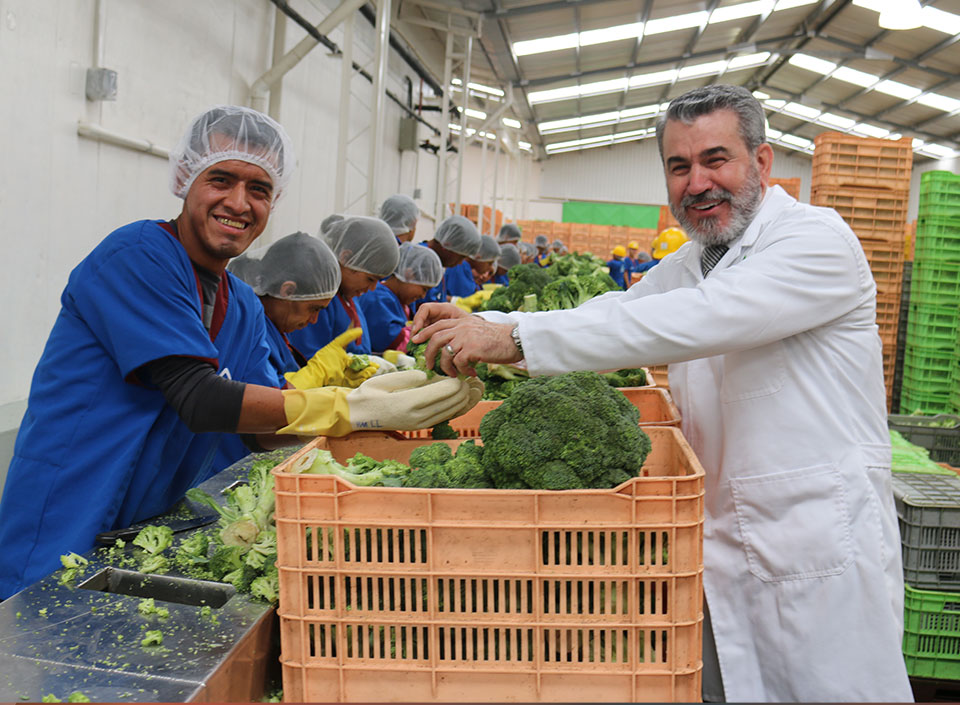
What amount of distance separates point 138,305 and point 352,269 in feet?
8.70

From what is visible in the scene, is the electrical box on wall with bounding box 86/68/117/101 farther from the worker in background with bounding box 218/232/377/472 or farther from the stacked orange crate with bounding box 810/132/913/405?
the stacked orange crate with bounding box 810/132/913/405

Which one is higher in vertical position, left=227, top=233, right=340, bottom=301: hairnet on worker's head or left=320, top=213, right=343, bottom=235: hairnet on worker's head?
left=320, top=213, right=343, bottom=235: hairnet on worker's head

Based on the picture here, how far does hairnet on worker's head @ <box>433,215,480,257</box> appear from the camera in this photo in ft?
24.5

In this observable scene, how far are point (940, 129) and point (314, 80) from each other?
17283 mm

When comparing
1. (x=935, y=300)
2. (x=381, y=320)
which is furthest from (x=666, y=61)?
(x=381, y=320)

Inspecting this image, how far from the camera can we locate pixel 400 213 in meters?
7.11

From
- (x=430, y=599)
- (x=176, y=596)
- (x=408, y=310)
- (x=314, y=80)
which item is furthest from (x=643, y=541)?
(x=314, y=80)

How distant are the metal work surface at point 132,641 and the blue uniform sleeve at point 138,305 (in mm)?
492

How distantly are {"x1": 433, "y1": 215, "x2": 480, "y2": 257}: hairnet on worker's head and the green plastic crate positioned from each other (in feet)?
16.4

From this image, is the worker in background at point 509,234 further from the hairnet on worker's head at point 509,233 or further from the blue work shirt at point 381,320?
the blue work shirt at point 381,320

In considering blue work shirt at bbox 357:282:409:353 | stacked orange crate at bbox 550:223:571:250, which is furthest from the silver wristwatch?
stacked orange crate at bbox 550:223:571:250

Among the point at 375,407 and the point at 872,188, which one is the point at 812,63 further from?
the point at 375,407

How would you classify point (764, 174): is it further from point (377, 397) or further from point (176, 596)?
point (176, 596)

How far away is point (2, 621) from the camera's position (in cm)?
137
